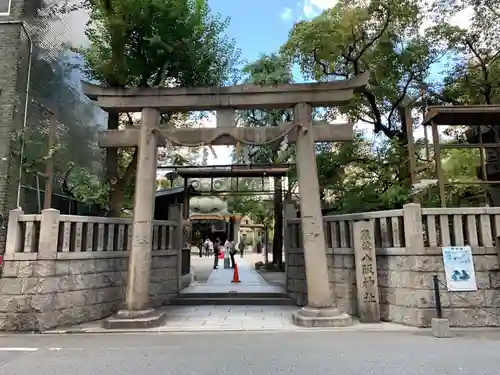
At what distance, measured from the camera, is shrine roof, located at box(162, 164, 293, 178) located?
17.8 meters

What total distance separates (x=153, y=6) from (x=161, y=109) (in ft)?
11.0

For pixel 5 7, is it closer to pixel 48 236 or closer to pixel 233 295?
pixel 48 236

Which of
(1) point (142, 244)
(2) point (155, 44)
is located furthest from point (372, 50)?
(1) point (142, 244)

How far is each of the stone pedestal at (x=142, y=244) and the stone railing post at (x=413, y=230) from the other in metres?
6.62

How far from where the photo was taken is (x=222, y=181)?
23172mm

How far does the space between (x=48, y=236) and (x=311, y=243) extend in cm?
660

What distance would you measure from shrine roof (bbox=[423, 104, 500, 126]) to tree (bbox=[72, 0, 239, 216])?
7.53m

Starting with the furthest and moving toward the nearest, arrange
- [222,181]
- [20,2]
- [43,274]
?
[222,181] < [20,2] < [43,274]

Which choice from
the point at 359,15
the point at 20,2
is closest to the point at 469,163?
the point at 359,15

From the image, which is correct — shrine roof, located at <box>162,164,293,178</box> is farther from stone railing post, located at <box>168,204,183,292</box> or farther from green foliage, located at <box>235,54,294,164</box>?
stone railing post, located at <box>168,204,183,292</box>

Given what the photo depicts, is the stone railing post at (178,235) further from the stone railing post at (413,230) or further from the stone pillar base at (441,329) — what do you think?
the stone pillar base at (441,329)

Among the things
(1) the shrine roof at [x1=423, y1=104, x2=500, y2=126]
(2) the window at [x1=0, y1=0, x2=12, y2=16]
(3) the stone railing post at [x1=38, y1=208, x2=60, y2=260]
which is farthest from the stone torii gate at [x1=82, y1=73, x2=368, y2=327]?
(2) the window at [x1=0, y1=0, x2=12, y2=16]

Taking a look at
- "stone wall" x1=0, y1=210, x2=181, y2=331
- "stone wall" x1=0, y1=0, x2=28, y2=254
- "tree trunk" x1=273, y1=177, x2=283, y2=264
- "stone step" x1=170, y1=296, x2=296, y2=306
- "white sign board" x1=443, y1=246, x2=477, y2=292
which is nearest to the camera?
"stone wall" x1=0, y1=210, x2=181, y2=331

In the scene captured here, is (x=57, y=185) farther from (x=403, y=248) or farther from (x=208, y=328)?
(x=403, y=248)
